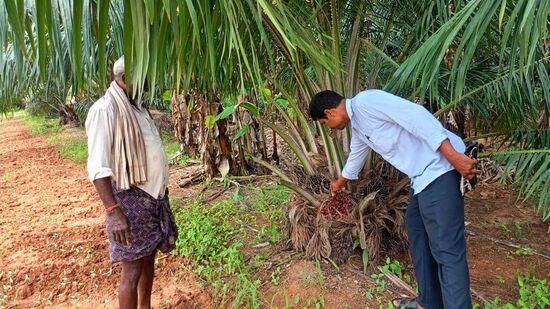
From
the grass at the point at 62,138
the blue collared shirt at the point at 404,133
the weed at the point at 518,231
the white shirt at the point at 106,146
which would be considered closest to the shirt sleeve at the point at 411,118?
the blue collared shirt at the point at 404,133

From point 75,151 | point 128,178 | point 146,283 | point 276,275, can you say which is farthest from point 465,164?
point 75,151

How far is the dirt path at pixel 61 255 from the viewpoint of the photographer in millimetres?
2840

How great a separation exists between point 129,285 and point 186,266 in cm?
99

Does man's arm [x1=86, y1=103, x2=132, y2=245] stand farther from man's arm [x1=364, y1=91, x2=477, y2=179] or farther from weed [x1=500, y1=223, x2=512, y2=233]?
weed [x1=500, y1=223, x2=512, y2=233]

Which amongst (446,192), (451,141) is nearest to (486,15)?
(451,141)

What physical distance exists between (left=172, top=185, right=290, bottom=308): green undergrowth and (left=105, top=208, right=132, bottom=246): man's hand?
2.91 feet

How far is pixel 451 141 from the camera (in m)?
2.08

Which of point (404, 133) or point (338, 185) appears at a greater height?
point (404, 133)

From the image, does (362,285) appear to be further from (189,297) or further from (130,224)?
(130,224)

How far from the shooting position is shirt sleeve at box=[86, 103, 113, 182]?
199 cm

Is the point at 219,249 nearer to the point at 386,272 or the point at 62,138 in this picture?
the point at 386,272

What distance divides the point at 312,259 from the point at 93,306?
58.0 inches

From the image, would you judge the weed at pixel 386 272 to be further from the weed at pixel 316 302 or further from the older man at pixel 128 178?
the older man at pixel 128 178

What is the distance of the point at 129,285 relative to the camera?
216 centimetres
